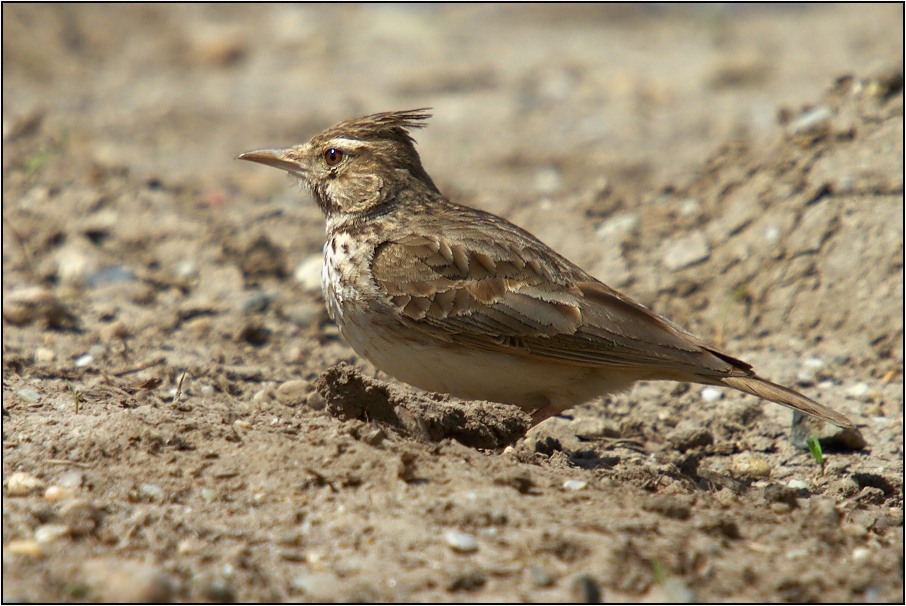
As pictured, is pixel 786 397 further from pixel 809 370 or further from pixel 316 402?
pixel 316 402

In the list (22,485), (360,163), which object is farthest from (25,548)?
(360,163)

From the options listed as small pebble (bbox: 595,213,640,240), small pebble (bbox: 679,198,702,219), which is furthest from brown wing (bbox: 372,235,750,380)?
small pebble (bbox: 679,198,702,219)

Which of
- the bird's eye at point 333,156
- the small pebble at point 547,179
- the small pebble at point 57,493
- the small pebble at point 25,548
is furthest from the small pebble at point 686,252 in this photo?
the small pebble at point 25,548

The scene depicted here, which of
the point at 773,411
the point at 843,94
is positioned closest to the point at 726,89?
the point at 843,94

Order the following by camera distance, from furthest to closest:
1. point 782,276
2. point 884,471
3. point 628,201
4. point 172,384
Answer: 1. point 628,201
2. point 782,276
3. point 172,384
4. point 884,471

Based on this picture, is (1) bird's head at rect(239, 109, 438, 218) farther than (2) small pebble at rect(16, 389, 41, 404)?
Yes

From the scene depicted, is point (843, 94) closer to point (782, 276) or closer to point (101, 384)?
point (782, 276)

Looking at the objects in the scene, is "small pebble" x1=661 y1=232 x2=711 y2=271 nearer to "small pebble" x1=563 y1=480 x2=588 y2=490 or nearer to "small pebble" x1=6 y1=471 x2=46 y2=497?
"small pebble" x1=563 y1=480 x2=588 y2=490
